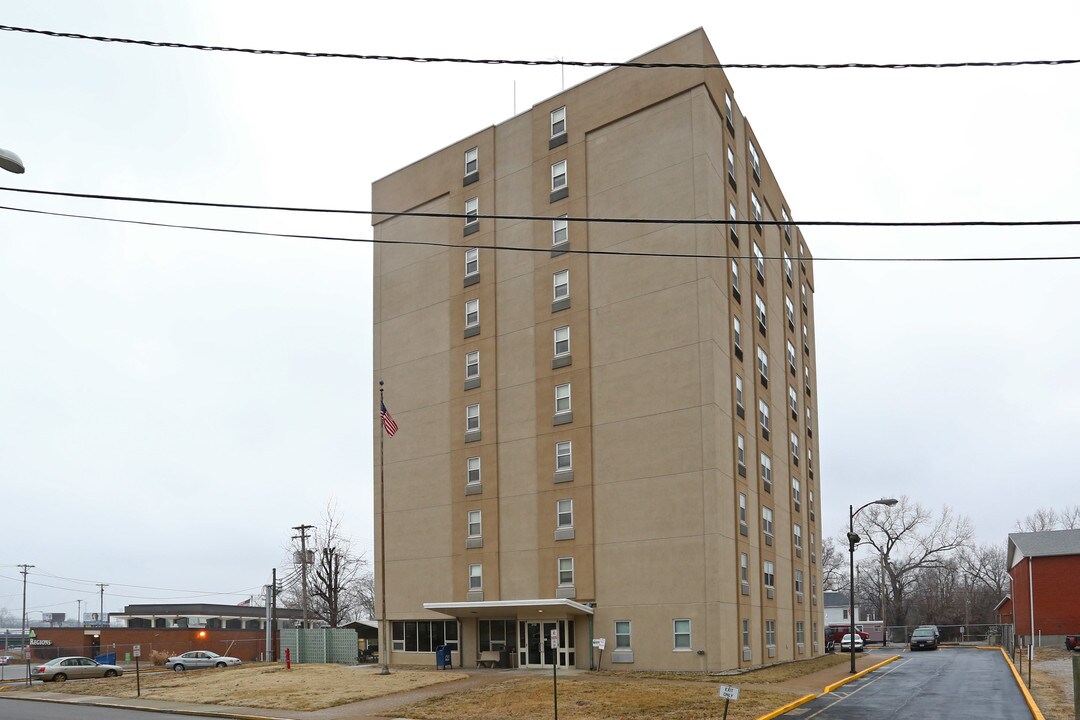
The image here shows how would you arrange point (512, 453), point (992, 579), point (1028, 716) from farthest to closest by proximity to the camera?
point (992, 579) < point (512, 453) < point (1028, 716)

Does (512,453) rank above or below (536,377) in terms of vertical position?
below

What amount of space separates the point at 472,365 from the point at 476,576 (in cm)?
1029

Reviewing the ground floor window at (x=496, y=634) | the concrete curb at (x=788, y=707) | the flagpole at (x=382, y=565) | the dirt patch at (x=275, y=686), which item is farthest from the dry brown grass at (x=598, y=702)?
the flagpole at (x=382, y=565)

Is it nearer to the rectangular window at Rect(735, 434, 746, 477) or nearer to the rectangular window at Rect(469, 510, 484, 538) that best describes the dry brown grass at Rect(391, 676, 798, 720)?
the rectangular window at Rect(735, 434, 746, 477)

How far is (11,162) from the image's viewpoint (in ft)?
45.0

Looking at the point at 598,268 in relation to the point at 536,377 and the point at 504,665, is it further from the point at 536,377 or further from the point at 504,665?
the point at 504,665

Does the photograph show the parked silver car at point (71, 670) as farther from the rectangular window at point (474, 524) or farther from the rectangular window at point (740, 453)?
the rectangular window at point (740, 453)

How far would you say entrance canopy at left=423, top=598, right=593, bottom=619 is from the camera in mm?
40625

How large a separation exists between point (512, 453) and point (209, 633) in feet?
175

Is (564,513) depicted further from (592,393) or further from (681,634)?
(681,634)

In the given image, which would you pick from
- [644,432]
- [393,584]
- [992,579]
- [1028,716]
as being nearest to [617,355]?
[644,432]

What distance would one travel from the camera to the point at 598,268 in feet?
148

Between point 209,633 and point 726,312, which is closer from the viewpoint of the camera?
point 726,312

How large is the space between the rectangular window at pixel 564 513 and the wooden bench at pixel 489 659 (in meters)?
6.83
